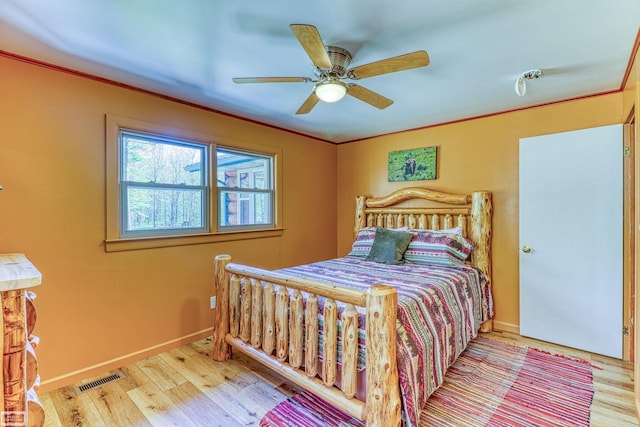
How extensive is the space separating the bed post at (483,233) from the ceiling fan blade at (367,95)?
1.67m

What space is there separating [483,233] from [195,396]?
3.00 meters

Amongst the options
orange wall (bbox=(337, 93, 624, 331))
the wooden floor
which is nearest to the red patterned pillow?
orange wall (bbox=(337, 93, 624, 331))

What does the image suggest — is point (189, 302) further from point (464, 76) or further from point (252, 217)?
point (464, 76)

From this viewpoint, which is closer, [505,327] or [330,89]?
[330,89]

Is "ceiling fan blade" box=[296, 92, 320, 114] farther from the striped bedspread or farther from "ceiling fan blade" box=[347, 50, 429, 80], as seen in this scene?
the striped bedspread

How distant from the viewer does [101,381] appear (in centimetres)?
226

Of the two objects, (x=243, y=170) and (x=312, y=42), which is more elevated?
(x=312, y=42)

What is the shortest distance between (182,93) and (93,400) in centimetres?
245

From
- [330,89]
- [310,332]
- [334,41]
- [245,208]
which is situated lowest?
[310,332]

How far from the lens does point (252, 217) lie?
359 cm

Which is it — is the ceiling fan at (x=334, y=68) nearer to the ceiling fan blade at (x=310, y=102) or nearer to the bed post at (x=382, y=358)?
the ceiling fan blade at (x=310, y=102)

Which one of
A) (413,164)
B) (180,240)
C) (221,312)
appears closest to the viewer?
(221,312)

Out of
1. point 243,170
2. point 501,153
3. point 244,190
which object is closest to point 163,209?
point 244,190

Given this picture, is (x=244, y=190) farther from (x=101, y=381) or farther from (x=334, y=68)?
(x=101, y=381)
